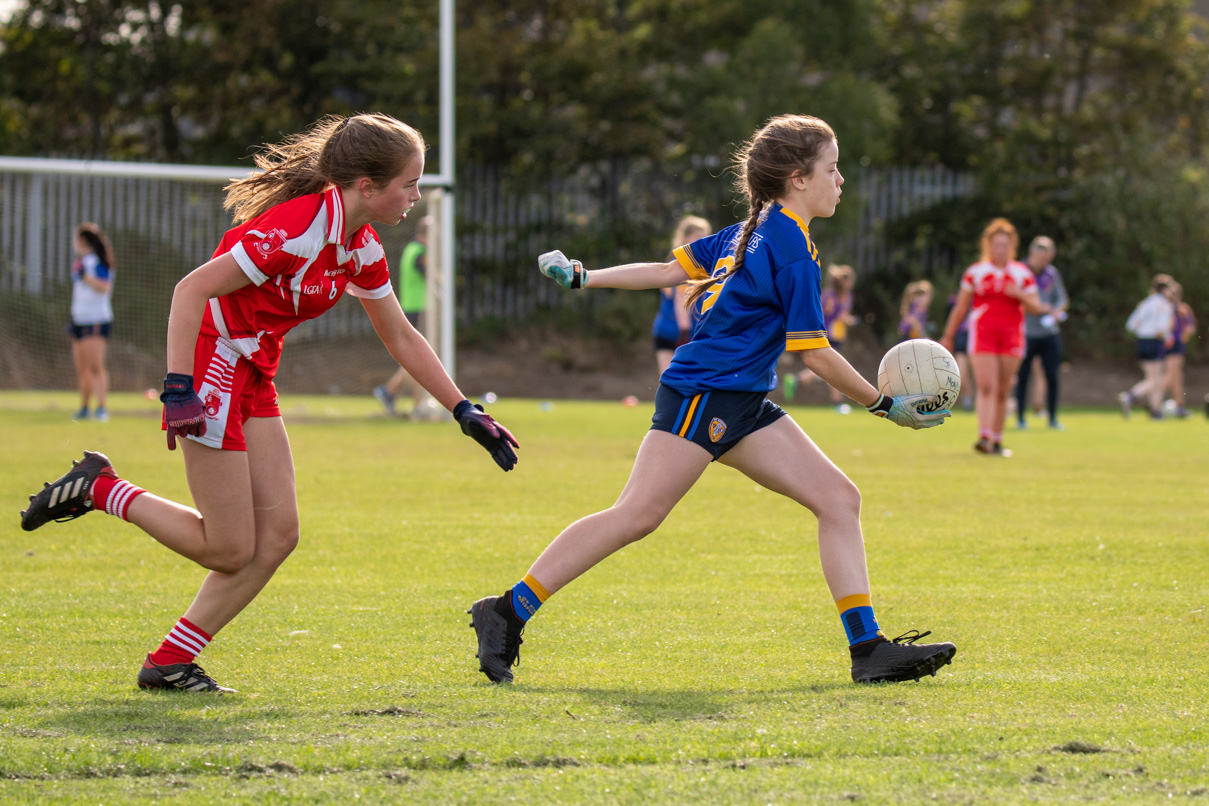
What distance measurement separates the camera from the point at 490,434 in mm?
4371

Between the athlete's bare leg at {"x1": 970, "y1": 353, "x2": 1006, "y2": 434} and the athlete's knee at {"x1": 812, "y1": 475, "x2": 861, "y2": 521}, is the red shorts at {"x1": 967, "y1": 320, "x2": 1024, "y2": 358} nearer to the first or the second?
the athlete's bare leg at {"x1": 970, "y1": 353, "x2": 1006, "y2": 434}

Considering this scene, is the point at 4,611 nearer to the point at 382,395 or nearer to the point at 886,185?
the point at 382,395

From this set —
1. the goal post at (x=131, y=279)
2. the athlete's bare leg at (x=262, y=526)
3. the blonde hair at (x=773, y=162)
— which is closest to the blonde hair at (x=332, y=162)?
the athlete's bare leg at (x=262, y=526)

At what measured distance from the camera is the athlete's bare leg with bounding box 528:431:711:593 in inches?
177

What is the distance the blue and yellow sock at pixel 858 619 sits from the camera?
4.48 meters

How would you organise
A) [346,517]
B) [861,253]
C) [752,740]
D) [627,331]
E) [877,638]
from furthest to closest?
[861,253] < [627,331] < [346,517] < [877,638] < [752,740]

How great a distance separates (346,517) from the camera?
28.1 ft

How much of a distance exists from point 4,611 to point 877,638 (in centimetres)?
346

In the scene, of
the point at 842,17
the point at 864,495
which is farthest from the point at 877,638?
the point at 842,17

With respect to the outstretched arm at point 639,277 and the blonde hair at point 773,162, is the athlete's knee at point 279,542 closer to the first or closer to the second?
the outstretched arm at point 639,277

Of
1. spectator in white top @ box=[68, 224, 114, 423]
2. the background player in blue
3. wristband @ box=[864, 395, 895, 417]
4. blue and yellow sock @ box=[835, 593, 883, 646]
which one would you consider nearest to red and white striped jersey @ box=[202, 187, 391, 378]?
the background player in blue

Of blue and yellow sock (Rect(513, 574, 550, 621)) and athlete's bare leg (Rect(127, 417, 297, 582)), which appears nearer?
athlete's bare leg (Rect(127, 417, 297, 582))

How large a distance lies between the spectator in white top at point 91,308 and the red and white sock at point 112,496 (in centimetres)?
1186

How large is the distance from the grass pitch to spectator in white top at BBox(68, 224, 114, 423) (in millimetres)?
5912
